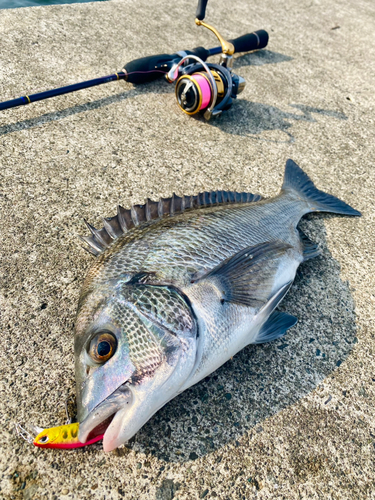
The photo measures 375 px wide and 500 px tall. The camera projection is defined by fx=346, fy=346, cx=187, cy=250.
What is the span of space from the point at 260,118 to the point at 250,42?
1190 mm

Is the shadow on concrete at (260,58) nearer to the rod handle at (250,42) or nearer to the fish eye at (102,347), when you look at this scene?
the rod handle at (250,42)

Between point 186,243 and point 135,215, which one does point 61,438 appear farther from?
point 135,215

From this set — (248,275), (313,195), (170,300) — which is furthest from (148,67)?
(170,300)

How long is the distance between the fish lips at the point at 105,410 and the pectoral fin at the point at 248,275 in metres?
0.64

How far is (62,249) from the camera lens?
233cm

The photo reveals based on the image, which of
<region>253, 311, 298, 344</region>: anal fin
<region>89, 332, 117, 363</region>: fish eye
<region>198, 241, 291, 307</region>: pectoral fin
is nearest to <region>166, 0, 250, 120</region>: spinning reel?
<region>198, 241, 291, 307</region>: pectoral fin

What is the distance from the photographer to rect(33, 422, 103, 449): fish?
147 cm

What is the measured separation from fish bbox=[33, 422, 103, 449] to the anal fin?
0.97 meters

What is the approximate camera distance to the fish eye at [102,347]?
56.4 inches

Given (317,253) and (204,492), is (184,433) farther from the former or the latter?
(317,253)

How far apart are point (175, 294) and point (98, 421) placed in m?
0.61

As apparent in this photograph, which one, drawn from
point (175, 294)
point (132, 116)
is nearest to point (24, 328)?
point (175, 294)

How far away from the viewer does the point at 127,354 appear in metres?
1.44

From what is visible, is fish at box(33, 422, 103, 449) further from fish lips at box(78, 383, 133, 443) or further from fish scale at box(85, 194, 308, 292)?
fish scale at box(85, 194, 308, 292)
